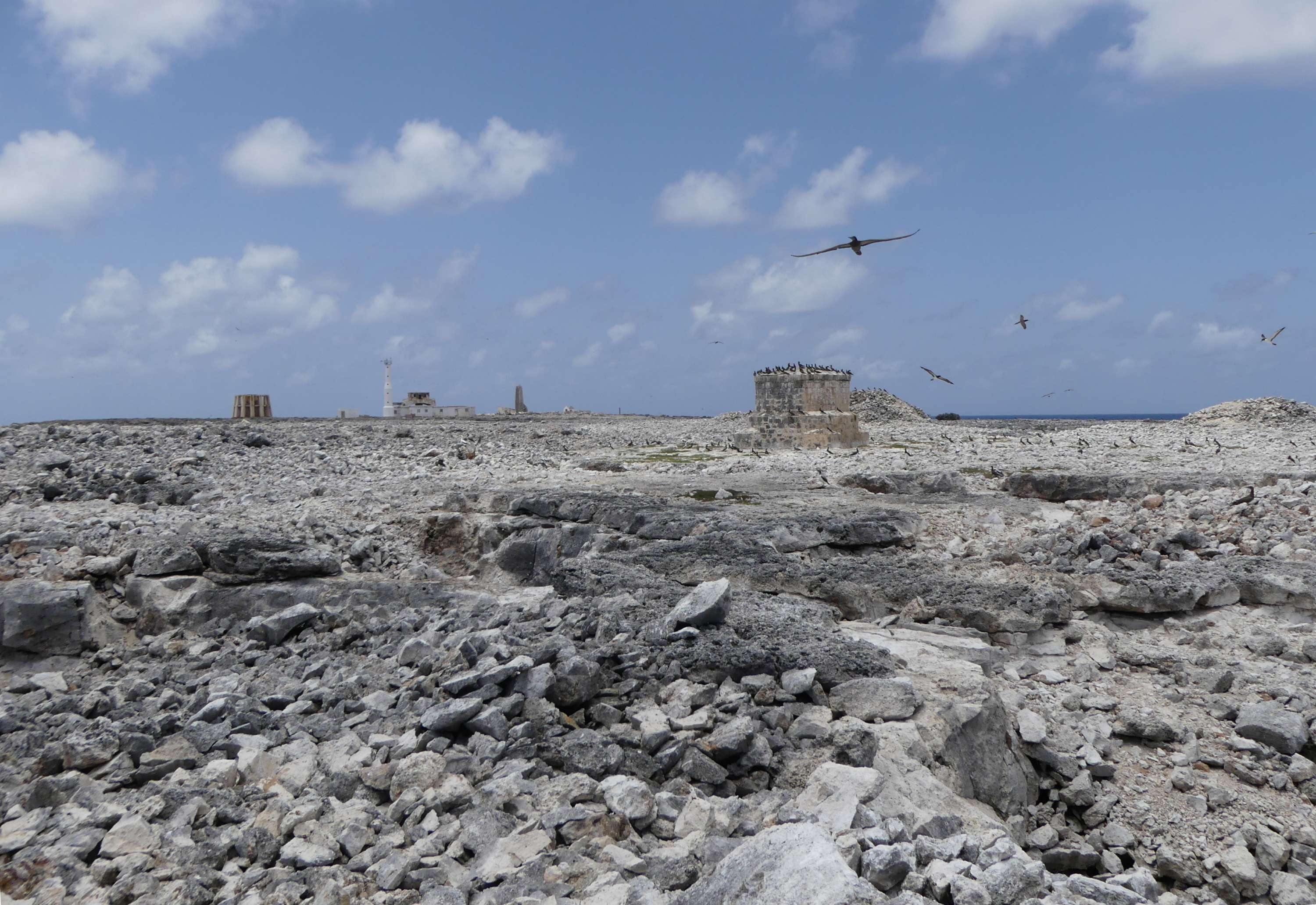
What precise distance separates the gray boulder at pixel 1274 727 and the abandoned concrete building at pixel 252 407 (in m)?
33.2

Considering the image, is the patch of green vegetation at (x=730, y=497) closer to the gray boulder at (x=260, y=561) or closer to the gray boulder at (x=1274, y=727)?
the gray boulder at (x=260, y=561)

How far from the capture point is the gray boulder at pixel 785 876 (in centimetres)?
265

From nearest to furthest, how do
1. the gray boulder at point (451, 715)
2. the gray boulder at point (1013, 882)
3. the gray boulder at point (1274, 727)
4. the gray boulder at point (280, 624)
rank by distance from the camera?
the gray boulder at point (1013, 882)
the gray boulder at point (451, 715)
the gray boulder at point (1274, 727)
the gray boulder at point (280, 624)

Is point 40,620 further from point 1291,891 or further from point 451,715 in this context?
point 1291,891

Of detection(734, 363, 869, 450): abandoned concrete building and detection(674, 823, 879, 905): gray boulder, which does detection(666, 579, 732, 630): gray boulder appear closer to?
detection(674, 823, 879, 905): gray boulder

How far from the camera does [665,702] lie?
4656 mm

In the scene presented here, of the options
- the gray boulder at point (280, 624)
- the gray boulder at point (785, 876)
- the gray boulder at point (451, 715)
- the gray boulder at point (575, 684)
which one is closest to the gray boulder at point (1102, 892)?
the gray boulder at point (785, 876)

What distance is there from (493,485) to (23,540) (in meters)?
5.79

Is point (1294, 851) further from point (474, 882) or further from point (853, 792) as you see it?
point (474, 882)

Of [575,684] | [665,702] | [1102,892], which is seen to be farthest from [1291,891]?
[575,684]

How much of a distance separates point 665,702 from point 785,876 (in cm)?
194

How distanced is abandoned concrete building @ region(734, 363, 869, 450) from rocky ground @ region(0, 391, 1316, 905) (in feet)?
34.0

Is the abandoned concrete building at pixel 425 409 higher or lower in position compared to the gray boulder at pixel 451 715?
higher

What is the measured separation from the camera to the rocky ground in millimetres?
3328
